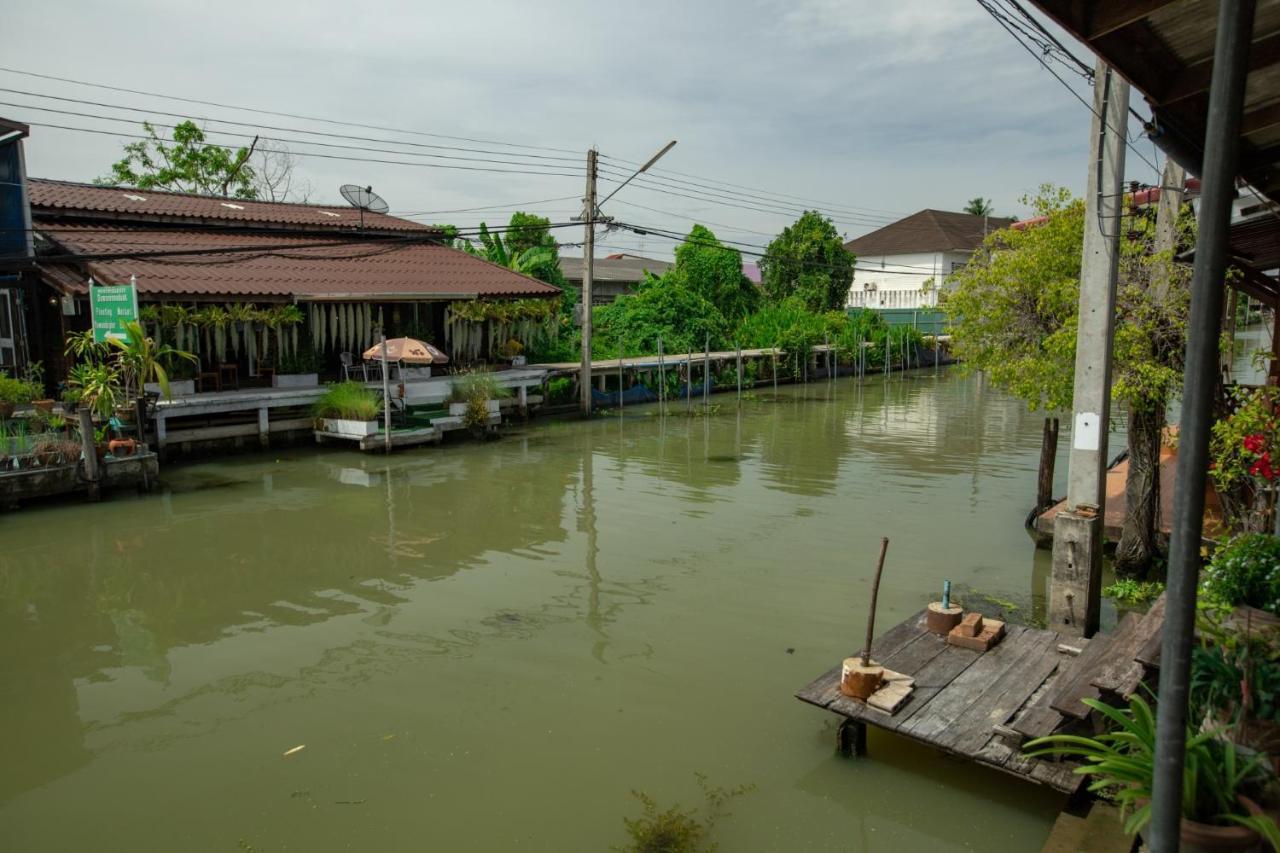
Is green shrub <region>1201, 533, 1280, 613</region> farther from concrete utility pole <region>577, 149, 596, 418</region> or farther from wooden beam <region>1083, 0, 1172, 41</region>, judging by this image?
concrete utility pole <region>577, 149, 596, 418</region>

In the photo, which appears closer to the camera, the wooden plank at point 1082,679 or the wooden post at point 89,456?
the wooden plank at point 1082,679

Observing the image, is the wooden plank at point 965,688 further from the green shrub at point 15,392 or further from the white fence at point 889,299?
the white fence at point 889,299

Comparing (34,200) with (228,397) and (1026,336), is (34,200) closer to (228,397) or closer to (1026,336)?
(228,397)

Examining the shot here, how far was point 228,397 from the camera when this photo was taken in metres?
18.4

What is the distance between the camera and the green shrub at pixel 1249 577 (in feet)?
15.1

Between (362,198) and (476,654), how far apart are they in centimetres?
1979

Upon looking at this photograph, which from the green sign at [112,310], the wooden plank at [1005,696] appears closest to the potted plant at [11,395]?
the green sign at [112,310]

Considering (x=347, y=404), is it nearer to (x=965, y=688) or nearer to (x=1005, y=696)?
(x=965, y=688)

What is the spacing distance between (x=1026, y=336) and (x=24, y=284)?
Answer: 1852 centimetres

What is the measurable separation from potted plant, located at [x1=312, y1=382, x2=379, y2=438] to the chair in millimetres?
1642

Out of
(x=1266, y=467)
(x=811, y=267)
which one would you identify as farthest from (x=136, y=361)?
(x=811, y=267)

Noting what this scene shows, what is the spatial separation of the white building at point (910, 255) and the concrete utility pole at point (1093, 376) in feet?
136

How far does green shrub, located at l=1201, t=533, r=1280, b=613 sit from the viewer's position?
4.61 meters

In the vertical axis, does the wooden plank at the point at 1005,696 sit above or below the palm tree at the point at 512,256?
below
